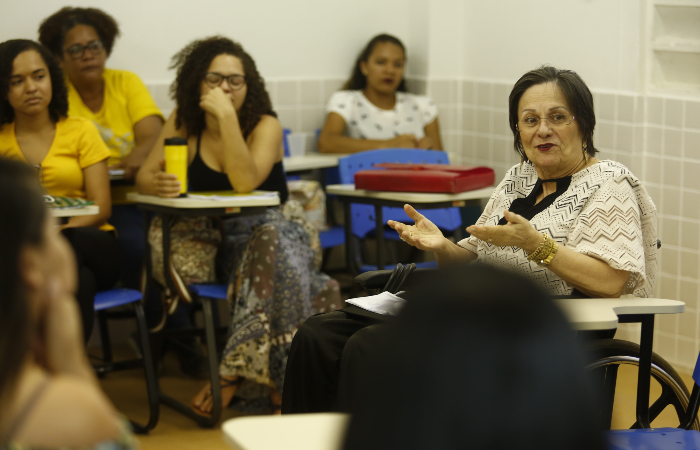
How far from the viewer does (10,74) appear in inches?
121

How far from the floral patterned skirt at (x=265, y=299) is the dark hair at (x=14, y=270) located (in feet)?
7.21

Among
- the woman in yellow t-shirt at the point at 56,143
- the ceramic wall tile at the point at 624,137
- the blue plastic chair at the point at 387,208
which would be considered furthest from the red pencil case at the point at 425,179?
the woman in yellow t-shirt at the point at 56,143

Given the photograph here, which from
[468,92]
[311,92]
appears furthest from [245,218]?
[468,92]

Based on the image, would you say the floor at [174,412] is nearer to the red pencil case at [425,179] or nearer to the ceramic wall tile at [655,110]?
the red pencil case at [425,179]

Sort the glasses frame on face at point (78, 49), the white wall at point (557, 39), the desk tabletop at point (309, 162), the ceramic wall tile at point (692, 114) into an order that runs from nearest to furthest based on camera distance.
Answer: the ceramic wall tile at point (692, 114) → the glasses frame on face at point (78, 49) → the white wall at point (557, 39) → the desk tabletop at point (309, 162)

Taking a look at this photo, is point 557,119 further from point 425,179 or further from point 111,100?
point 111,100

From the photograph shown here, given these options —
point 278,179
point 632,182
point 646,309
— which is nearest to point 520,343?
point 646,309

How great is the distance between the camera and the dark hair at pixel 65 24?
3.71 m

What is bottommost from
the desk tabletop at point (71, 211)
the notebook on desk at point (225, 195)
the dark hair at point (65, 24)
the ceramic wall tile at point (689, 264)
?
the ceramic wall tile at point (689, 264)

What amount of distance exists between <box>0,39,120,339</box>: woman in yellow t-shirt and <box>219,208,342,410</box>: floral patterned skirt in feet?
1.59

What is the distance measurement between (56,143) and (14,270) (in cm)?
259

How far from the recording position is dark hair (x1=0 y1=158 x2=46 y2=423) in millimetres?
795

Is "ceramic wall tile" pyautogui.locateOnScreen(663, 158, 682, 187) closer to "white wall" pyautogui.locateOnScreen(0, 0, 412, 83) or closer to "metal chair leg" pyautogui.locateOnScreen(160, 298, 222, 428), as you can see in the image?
"white wall" pyautogui.locateOnScreen(0, 0, 412, 83)

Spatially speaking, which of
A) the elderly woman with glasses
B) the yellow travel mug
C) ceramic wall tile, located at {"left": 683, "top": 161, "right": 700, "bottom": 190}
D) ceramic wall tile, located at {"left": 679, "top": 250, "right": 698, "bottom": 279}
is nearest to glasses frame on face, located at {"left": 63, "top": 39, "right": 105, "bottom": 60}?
the yellow travel mug
